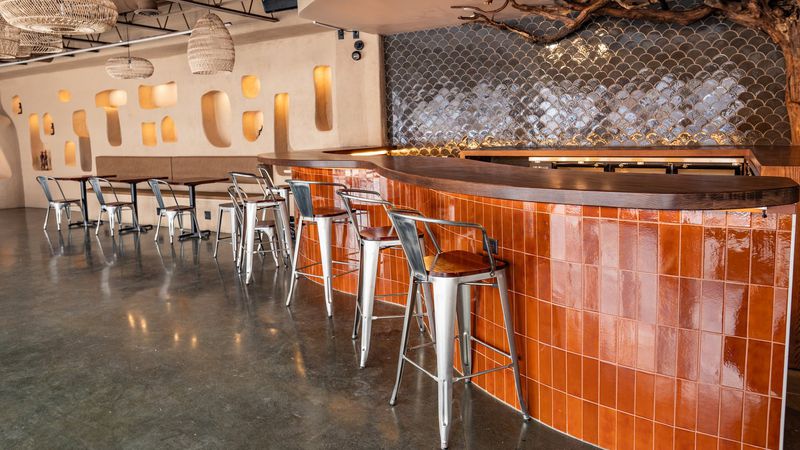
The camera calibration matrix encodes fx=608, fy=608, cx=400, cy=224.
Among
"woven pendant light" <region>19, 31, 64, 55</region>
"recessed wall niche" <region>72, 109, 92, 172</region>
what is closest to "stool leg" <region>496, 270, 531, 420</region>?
"woven pendant light" <region>19, 31, 64, 55</region>

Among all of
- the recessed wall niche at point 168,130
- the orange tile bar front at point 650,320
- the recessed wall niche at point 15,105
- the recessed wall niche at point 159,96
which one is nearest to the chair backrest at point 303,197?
the orange tile bar front at point 650,320

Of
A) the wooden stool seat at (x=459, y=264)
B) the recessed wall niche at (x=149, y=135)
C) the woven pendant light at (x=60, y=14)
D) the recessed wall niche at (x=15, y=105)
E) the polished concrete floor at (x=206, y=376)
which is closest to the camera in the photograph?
the wooden stool seat at (x=459, y=264)

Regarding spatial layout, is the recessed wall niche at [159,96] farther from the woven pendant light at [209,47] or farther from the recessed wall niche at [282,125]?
the woven pendant light at [209,47]

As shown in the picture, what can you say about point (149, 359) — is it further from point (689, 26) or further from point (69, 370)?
point (689, 26)

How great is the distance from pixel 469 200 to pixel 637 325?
42.3 inches

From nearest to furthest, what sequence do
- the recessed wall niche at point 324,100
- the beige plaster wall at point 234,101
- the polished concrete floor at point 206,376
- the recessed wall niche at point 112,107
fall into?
the polished concrete floor at point 206,376 < the beige plaster wall at point 234,101 < the recessed wall niche at point 324,100 < the recessed wall niche at point 112,107

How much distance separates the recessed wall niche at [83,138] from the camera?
12320 millimetres

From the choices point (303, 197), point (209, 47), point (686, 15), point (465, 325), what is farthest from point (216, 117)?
point (465, 325)

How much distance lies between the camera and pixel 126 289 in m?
5.56

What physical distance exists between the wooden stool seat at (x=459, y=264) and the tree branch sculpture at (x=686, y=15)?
3261 millimetres

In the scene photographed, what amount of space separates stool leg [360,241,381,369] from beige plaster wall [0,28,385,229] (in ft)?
14.7

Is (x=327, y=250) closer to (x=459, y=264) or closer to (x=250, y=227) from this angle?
(x=250, y=227)

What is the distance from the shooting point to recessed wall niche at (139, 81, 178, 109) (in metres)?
11.4

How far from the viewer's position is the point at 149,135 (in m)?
11.5
